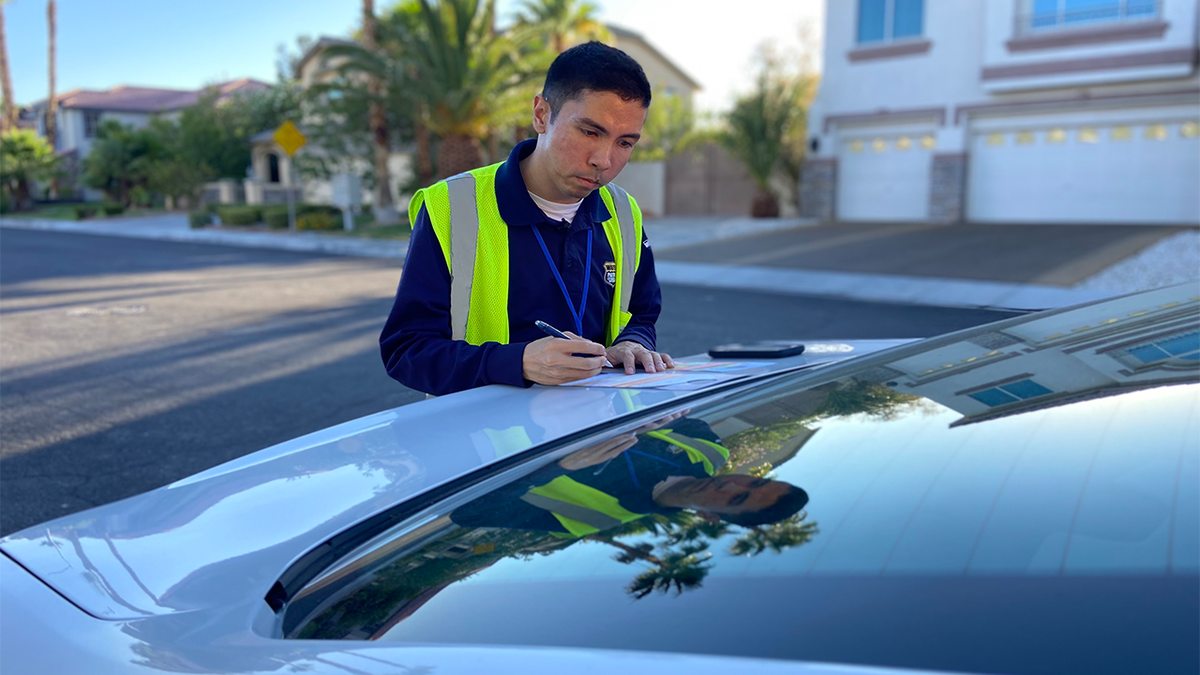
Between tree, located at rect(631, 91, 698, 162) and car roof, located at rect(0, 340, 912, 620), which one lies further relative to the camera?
tree, located at rect(631, 91, 698, 162)

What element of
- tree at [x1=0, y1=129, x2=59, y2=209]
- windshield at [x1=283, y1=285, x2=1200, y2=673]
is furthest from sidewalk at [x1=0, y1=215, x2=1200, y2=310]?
tree at [x1=0, y1=129, x2=59, y2=209]

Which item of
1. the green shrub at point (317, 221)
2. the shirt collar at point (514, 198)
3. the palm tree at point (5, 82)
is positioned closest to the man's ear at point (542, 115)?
the shirt collar at point (514, 198)

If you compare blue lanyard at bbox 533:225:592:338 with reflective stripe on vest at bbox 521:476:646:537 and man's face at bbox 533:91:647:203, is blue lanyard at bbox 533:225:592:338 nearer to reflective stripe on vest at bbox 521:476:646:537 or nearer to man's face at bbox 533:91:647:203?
man's face at bbox 533:91:647:203

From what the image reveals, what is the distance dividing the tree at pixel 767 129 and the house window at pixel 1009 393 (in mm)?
20692

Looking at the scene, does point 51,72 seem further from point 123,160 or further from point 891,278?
point 891,278

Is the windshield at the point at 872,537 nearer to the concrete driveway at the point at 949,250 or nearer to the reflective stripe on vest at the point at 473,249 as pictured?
the reflective stripe on vest at the point at 473,249

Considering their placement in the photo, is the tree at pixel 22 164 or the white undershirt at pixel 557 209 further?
the tree at pixel 22 164

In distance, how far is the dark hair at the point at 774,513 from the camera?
110 cm

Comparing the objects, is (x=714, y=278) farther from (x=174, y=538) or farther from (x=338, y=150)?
(x=338, y=150)

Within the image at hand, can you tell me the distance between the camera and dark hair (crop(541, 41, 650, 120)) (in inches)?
85.2

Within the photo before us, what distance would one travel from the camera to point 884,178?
21047 mm

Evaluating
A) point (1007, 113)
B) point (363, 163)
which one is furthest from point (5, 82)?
point (1007, 113)

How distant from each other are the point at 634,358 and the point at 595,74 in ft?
2.38

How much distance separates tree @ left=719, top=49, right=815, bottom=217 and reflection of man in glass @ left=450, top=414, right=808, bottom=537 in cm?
2076
